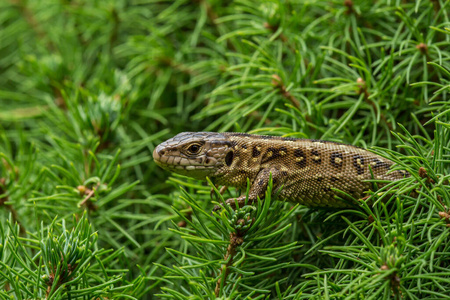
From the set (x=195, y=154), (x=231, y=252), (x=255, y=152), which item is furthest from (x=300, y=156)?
(x=231, y=252)

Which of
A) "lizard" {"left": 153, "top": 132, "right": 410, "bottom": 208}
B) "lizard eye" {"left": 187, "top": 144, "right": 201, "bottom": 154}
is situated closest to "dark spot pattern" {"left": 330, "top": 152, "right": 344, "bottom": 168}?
"lizard" {"left": 153, "top": 132, "right": 410, "bottom": 208}

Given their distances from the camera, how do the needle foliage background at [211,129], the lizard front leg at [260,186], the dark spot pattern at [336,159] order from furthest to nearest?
the dark spot pattern at [336,159] < the lizard front leg at [260,186] < the needle foliage background at [211,129]

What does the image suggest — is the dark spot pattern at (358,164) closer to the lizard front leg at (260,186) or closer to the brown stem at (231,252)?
the lizard front leg at (260,186)

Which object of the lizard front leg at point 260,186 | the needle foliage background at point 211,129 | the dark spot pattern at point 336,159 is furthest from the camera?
the dark spot pattern at point 336,159

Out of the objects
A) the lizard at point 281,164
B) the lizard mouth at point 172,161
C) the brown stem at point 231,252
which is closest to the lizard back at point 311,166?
the lizard at point 281,164

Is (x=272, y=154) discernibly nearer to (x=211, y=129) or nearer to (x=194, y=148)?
(x=194, y=148)

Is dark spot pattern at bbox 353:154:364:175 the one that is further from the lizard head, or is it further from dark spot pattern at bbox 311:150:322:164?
the lizard head

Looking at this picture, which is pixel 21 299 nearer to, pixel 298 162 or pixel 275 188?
pixel 275 188

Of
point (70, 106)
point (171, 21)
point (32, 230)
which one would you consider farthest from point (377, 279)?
point (171, 21)
